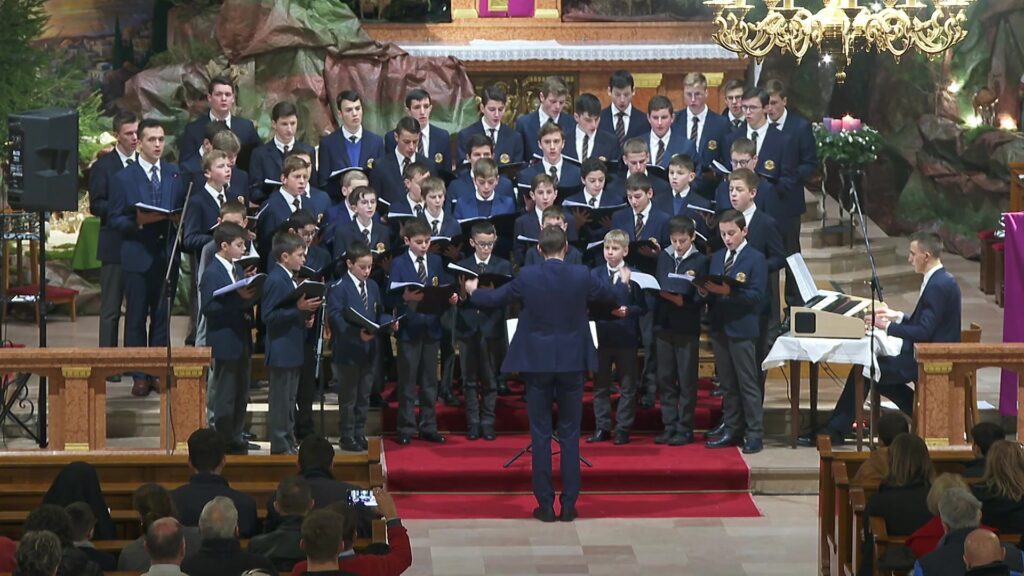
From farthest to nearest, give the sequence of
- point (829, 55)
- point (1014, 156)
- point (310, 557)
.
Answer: point (1014, 156) < point (829, 55) < point (310, 557)

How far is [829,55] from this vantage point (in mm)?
11773

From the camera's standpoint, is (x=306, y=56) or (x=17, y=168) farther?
(x=306, y=56)

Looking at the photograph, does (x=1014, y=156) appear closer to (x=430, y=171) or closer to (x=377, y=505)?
(x=430, y=171)

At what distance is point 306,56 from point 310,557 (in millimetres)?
9664

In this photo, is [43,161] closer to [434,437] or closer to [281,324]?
[281,324]

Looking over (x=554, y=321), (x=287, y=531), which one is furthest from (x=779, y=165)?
(x=287, y=531)

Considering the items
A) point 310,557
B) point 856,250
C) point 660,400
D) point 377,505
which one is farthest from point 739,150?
point 310,557

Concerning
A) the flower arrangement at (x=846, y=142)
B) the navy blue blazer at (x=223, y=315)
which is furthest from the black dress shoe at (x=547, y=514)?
the flower arrangement at (x=846, y=142)

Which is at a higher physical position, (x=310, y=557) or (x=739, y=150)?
(x=739, y=150)

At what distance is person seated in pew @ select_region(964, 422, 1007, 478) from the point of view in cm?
876

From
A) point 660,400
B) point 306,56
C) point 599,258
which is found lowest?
point 660,400

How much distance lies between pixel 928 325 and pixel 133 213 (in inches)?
195

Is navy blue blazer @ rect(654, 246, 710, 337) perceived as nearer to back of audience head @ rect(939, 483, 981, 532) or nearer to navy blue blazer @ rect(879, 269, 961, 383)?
navy blue blazer @ rect(879, 269, 961, 383)

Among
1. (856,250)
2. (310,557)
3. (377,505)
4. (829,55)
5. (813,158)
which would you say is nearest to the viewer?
(310,557)
